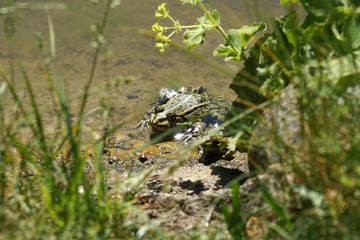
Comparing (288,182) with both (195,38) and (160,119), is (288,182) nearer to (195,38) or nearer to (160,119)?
(195,38)

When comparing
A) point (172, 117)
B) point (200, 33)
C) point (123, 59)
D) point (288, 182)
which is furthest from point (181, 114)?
point (288, 182)

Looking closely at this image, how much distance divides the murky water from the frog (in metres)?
0.18

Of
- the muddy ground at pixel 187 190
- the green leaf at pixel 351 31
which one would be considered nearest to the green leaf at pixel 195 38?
the muddy ground at pixel 187 190

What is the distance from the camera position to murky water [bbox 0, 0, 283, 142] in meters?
6.41

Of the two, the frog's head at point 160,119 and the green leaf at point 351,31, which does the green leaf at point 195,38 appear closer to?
the green leaf at point 351,31

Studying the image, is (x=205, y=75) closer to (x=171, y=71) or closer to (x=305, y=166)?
(x=171, y=71)

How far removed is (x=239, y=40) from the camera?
3662mm

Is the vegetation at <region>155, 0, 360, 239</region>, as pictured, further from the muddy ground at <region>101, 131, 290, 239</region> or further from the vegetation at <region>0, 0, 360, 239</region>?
the muddy ground at <region>101, 131, 290, 239</region>

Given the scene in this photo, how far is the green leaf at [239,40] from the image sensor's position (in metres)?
3.60

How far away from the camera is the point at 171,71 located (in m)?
6.88

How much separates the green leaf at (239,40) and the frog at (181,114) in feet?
7.26

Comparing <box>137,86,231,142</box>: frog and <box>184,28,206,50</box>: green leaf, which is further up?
<box>184,28,206,50</box>: green leaf

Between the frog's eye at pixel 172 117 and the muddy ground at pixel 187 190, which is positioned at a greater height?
the muddy ground at pixel 187 190

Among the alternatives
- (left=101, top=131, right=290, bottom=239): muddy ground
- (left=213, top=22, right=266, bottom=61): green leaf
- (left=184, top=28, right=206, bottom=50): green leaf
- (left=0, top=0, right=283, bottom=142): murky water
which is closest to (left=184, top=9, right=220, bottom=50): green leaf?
(left=184, top=28, right=206, bottom=50): green leaf
